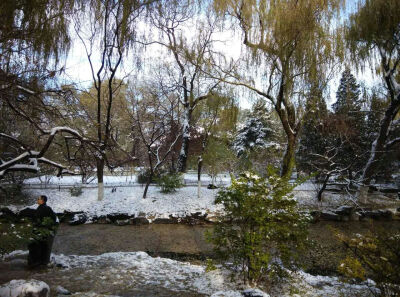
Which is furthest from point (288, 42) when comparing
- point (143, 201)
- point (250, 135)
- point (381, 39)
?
point (250, 135)

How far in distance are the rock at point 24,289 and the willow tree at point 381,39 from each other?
1176 cm

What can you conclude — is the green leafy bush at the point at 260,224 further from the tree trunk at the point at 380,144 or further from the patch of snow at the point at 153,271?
the tree trunk at the point at 380,144

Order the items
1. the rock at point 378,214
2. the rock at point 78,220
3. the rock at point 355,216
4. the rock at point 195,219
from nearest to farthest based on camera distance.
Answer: the rock at point 78,220 → the rock at point 195,219 → the rock at point 355,216 → the rock at point 378,214

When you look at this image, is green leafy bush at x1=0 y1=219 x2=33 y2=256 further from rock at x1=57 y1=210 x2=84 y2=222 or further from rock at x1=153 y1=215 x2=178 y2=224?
rock at x1=57 y1=210 x2=84 y2=222

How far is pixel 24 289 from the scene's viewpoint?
3.05m

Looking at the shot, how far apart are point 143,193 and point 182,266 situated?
7448mm

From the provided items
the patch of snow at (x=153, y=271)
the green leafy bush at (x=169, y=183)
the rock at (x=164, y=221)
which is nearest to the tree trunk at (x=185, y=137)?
the green leafy bush at (x=169, y=183)

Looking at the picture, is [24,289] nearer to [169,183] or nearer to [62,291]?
[62,291]

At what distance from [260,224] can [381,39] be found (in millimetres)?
9686

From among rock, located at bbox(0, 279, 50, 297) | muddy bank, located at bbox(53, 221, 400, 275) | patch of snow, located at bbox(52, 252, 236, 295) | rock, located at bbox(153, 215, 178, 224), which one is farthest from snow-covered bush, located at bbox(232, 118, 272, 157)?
rock, located at bbox(0, 279, 50, 297)

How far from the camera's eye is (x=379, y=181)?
16.1 metres

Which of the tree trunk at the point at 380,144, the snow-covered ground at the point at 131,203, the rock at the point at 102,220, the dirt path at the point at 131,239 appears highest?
the tree trunk at the point at 380,144

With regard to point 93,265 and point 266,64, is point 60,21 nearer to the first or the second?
point 93,265

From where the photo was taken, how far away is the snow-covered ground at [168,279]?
420 cm
